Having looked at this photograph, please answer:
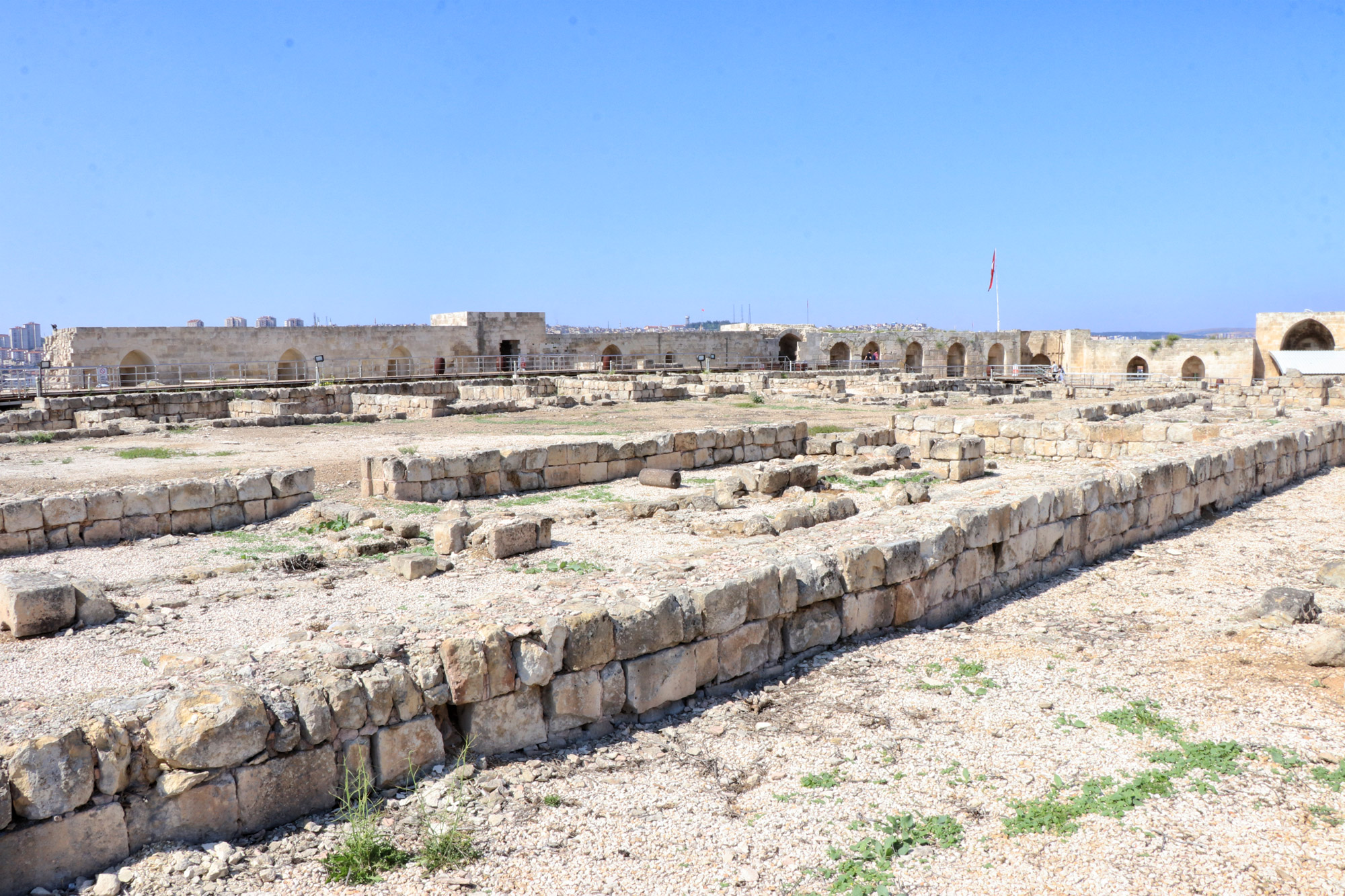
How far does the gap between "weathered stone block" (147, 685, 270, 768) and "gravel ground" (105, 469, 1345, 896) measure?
0.39 metres

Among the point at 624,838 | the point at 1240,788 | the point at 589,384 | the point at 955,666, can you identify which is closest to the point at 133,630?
the point at 624,838

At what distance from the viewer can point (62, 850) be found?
12.0 feet

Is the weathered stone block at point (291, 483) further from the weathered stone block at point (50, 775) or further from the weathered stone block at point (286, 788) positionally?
the weathered stone block at point (50, 775)

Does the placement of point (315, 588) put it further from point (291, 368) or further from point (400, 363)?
point (400, 363)

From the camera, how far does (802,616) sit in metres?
6.41

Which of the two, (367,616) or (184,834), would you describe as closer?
(184,834)

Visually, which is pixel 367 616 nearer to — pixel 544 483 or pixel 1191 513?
pixel 544 483

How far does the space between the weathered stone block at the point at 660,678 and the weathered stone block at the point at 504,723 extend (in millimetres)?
561

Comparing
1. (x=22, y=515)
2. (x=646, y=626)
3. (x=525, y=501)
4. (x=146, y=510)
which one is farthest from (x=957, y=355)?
(x=646, y=626)

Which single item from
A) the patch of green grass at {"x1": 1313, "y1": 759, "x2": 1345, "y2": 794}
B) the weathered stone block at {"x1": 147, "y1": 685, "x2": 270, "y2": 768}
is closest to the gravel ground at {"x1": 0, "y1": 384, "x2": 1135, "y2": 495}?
the weathered stone block at {"x1": 147, "y1": 685, "x2": 270, "y2": 768}

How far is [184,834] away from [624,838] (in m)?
1.86

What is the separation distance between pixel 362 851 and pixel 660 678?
6.66 feet

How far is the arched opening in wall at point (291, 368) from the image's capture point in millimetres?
37062

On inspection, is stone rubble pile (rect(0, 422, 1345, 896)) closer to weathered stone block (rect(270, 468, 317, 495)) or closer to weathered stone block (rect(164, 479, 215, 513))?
weathered stone block (rect(164, 479, 215, 513))
